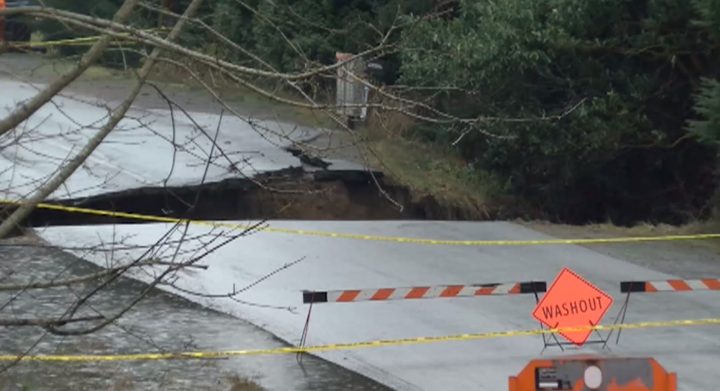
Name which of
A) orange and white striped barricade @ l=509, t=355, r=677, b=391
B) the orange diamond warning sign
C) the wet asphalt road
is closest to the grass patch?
the wet asphalt road

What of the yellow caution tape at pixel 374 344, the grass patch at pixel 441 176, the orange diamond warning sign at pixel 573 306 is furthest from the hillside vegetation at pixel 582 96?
the orange diamond warning sign at pixel 573 306

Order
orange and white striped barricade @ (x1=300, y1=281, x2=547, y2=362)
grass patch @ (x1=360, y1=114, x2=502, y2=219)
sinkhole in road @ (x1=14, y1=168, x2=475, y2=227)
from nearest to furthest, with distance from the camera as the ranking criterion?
orange and white striped barricade @ (x1=300, y1=281, x2=547, y2=362), sinkhole in road @ (x1=14, y1=168, x2=475, y2=227), grass patch @ (x1=360, y1=114, x2=502, y2=219)

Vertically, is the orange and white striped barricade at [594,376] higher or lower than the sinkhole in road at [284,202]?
lower

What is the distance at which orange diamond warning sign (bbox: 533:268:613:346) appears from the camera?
919 cm

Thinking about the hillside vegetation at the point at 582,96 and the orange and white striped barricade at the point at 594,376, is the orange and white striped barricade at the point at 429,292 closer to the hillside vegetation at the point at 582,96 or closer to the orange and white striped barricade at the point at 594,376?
the orange and white striped barricade at the point at 594,376

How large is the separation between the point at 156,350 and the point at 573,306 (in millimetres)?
3281

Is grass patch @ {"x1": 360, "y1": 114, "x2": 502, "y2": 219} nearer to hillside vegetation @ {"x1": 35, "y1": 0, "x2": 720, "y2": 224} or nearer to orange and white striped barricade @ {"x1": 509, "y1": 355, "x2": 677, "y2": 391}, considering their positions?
hillside vegetation @ {"x1": 35, "y1": 0, "x2": 720, "y2": 224}

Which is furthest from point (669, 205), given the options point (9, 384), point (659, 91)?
point (9, 384)

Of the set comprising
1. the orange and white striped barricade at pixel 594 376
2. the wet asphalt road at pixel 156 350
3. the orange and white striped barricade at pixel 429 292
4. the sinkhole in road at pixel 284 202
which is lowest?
the wet asphalt road at pixel 156 350

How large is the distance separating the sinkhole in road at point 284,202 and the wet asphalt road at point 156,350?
11.5 ft

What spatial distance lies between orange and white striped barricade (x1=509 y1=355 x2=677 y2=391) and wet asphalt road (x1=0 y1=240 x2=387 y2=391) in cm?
191

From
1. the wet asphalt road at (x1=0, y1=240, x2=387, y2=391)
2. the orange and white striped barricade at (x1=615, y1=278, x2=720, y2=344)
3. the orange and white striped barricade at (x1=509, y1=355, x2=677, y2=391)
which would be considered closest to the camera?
the orange and white striped barricade at (x1=509, y1=355, x2=677, y2=391)

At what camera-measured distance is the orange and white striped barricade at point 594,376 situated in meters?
7.47

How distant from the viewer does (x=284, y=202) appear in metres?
16.9
